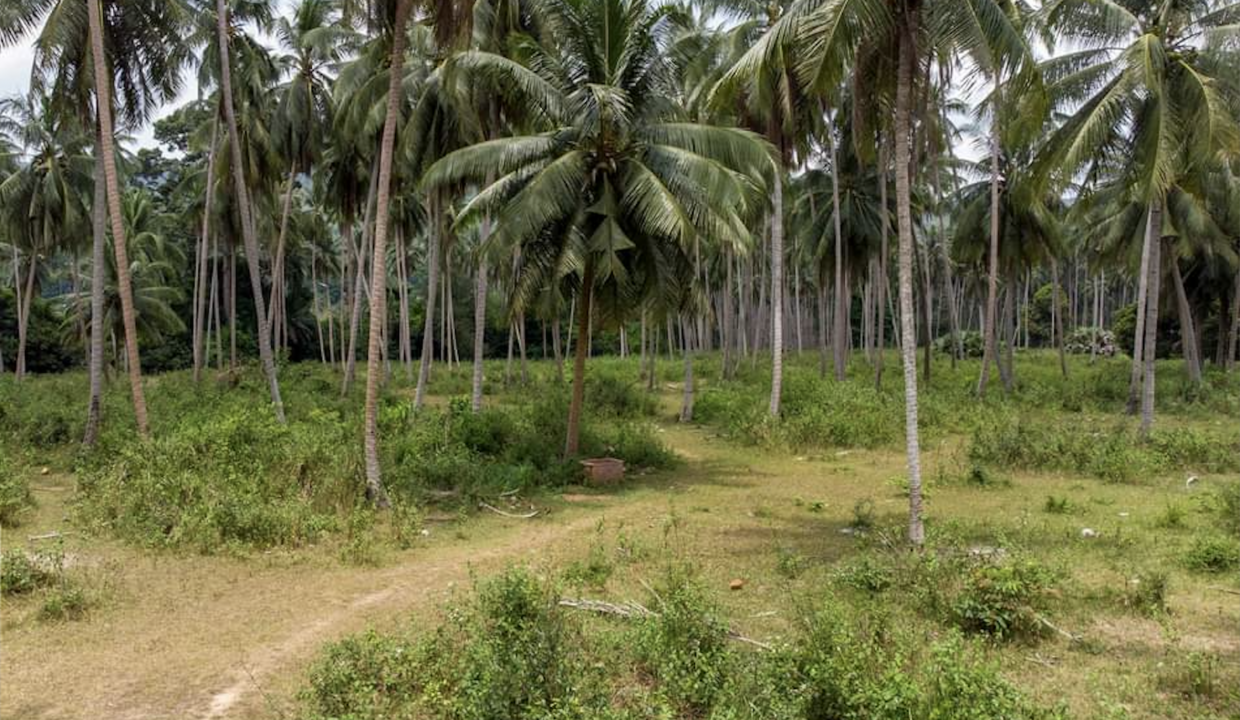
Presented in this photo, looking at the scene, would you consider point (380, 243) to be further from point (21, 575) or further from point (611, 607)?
point (611, 607)

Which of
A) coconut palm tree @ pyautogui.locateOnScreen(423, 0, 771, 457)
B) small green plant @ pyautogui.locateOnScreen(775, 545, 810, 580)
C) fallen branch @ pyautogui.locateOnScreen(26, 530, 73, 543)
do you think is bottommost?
small green plant @ pyautogui.locateOnScreen(775, 545, 810, 580)

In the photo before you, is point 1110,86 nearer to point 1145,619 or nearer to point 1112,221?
point 1145,619

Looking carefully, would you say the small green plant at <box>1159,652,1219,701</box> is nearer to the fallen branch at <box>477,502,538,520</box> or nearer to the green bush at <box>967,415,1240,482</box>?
the fallen branch at <box>477,502,538,520</box>

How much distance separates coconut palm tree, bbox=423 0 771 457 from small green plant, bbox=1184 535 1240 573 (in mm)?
7651

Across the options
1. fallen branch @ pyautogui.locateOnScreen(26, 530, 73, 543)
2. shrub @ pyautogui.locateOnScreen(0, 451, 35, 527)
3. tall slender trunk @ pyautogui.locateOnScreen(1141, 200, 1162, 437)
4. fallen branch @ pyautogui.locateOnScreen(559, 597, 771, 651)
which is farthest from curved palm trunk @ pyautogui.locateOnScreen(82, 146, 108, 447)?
tall slender trunk @ pyautogui.locateOnScreen(1141, 200, 1162, 437)

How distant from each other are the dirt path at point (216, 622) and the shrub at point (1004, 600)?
14.1 feet

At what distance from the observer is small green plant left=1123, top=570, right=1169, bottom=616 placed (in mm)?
6785

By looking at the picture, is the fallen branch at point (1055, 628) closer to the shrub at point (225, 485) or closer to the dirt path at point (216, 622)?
the dirt path at point (216, 622)

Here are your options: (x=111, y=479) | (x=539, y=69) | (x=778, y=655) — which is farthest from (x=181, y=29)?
(x=778, y=655)

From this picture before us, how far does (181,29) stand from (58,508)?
33.9ft

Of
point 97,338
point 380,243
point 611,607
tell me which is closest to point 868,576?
point 611,607

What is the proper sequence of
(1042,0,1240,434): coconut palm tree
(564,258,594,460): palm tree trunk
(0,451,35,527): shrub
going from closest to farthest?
(0,451,35,527): shrub
(1042,0,1240,434): coconut palm tree
(564,258,594,460): palm tree trunk

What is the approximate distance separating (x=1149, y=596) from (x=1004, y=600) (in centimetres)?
150

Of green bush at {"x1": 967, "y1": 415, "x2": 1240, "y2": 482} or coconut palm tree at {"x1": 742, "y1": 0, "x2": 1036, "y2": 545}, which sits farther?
green bush at {"x1": 967, "y1": 415, "x2": 1240, "y2": 482}
